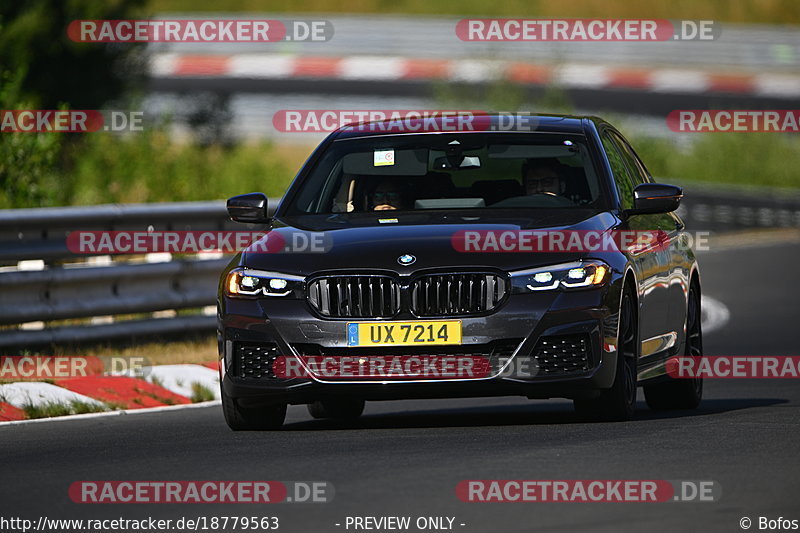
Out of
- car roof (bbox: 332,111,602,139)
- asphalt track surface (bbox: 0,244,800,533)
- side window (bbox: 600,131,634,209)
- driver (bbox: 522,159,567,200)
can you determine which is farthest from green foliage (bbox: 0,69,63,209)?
Result: driver (bbox: 522,159,567,200)

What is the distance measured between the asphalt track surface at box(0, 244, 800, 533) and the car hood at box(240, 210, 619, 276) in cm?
85

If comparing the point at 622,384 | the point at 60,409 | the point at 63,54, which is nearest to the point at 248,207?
the point at 60,409

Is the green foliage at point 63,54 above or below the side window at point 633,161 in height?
above

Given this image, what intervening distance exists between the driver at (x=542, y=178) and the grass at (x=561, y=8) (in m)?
51.4

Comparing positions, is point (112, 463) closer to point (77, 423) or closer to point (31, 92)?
point (77, 423)

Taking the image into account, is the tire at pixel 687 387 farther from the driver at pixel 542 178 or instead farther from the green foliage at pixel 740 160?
the green foliage at pixel 740 160

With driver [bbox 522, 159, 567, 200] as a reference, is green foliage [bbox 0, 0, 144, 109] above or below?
above

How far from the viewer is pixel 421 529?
22.2 feet

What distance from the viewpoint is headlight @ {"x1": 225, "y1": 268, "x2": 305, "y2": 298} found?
9.79 m

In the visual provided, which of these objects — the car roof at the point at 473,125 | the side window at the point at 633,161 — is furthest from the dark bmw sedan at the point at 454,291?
the side window at the point at 633,161

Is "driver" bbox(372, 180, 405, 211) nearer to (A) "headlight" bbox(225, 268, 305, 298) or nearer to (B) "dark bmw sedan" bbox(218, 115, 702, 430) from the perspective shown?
(B) "dark bmw sedan" bbox(218, 115, 702, 430)

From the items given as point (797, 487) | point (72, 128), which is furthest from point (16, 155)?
point (797, 487)

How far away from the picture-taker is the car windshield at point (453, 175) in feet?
35.4

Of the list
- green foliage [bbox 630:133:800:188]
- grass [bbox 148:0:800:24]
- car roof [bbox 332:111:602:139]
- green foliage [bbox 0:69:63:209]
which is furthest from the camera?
grass [bbox 148:0:800:24]
